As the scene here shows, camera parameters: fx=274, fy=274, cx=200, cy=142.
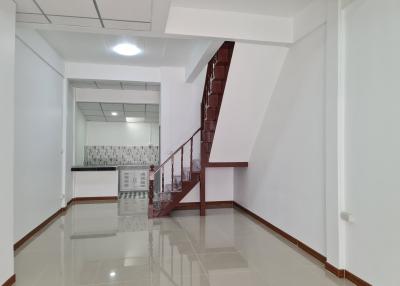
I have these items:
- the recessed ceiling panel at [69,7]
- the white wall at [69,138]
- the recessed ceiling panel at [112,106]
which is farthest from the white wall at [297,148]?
the recessed ceiling panel at [112,106]

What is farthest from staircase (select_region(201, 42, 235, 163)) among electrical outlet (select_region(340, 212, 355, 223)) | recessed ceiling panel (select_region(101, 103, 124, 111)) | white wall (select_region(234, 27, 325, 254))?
recessed ceiling panel (select_region(101, 103, 124, 111))

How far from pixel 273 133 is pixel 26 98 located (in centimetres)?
379

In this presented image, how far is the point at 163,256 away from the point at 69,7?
3.00m

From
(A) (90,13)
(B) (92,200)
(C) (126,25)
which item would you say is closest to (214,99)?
(C) (126,25)

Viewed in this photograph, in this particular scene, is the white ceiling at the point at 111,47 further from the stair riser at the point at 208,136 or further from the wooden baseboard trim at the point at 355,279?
the wooden baseboard trim at the point at 355,279

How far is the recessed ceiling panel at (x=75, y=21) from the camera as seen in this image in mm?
3057

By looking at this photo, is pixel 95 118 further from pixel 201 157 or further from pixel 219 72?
pixel 219 72

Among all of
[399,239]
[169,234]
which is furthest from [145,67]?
[399,239]

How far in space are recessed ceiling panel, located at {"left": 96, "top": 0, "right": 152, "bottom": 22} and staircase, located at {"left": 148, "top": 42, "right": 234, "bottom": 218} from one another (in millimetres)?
1504

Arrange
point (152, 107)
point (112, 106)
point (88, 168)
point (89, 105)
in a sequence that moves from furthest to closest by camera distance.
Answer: point (152, 107) → point (112, 106) → point (89, 105) → point (88, 168)

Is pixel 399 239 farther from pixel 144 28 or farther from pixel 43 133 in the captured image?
pixel 43 133

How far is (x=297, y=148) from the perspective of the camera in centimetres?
377

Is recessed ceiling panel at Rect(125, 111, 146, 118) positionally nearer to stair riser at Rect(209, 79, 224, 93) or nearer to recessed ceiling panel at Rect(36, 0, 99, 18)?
stair riser at Rect(209, 79, 224, 93)

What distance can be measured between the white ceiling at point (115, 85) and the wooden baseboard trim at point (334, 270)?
5.07 meters
